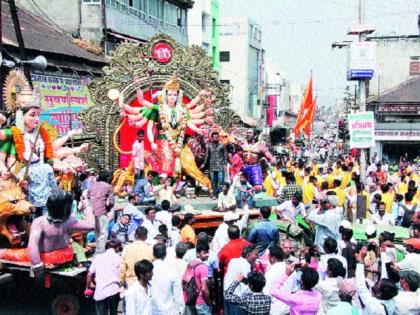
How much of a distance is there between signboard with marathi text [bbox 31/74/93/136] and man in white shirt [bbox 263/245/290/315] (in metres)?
14.3

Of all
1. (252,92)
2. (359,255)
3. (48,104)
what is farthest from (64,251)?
(252,92)

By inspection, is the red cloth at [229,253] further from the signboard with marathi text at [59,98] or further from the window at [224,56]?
the window at [224,56]

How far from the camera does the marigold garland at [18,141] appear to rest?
1009 centimetres

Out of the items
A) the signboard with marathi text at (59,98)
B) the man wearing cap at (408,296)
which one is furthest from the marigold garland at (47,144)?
the signboard with marathi text at (59,98)

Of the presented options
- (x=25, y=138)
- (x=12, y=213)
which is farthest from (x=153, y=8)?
(x=12, y=213)

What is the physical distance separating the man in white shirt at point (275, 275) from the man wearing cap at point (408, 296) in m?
1.16

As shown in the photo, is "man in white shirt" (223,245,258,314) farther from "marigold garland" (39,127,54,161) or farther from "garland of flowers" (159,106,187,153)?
"garland of flowers" (159,106,187,153)

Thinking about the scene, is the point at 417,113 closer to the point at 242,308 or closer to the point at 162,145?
the point at 162,145

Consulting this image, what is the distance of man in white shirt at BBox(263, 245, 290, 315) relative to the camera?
6.92 metres

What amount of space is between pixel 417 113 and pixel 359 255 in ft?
94.3

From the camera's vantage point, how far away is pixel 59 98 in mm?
22734

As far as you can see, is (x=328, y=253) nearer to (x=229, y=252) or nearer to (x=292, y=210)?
(x=229, y=252)

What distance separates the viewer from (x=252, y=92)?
6088cm

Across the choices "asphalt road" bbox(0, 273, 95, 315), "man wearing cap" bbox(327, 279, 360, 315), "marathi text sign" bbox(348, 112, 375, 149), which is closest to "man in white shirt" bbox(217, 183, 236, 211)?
"marathi text sign" bbox(348, 112, 375, 149)
